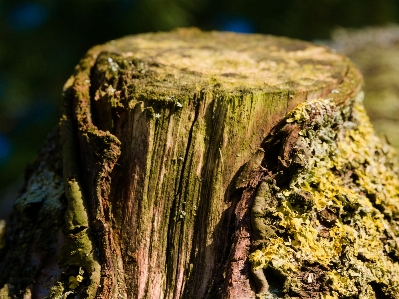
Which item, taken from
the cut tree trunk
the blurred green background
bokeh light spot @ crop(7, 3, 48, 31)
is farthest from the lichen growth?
bokeh light spot @ crop(7, 3, 48, 31)

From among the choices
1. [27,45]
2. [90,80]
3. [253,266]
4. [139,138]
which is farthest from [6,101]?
[253,266]

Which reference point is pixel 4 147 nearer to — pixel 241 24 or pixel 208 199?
pixel 241 24

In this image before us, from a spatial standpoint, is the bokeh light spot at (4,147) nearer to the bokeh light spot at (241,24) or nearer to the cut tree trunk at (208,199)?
the bokeh light spot at (241,24)

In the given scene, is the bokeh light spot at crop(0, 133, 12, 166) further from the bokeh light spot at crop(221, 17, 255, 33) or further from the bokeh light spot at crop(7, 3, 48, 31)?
the bokeh light spot at crop(221, 17, 255, 33)

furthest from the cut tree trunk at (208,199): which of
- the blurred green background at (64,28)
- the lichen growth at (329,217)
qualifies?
the blurred green background at (64,28)

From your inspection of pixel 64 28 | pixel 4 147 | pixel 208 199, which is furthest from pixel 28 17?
pixel 208 199

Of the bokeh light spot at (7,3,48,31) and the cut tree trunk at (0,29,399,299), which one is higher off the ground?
the bokeh light spot at (7,3,48,31)

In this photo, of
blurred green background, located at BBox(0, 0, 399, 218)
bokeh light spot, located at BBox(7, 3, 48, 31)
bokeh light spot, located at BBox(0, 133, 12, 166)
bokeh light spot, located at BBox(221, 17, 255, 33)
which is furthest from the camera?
bokeh light spot, located at BBox(221, 17, 255, 33)
